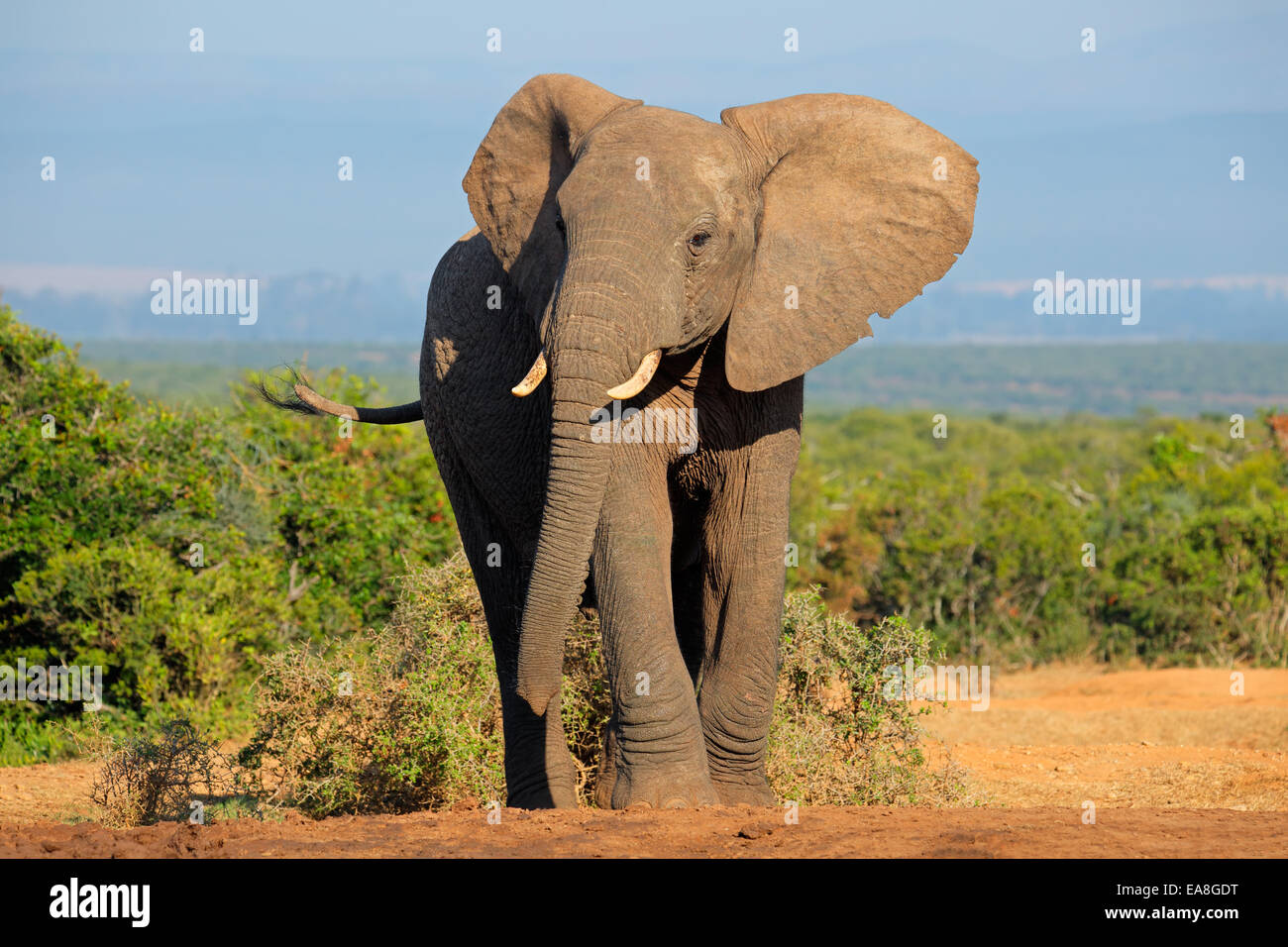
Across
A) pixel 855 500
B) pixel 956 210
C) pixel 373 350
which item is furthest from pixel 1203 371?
pixel 956 210

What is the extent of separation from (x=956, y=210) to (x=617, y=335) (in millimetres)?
1939

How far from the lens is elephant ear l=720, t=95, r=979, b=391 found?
21.3ft

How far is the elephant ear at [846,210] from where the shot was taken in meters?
6.48

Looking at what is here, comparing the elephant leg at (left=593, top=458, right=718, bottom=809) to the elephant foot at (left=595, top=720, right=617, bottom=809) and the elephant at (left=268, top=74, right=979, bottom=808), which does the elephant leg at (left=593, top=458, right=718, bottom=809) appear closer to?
the elephant at (left=268, top=74, right=979, bottom=808)

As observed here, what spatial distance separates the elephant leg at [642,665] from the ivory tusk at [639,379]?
506 mm

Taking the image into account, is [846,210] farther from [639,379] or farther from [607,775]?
[607,775]

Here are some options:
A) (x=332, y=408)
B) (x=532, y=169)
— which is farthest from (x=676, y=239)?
(x=332, y=408)

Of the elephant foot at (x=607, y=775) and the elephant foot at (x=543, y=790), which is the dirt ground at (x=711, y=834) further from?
the elephant foot at (x=543, y=790)

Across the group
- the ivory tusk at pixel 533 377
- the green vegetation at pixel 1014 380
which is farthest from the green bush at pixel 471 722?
the green vegetation at pixel 1014 380

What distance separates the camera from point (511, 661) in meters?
8.21

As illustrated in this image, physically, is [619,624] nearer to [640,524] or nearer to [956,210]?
[640,524]

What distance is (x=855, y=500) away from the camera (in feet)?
59.5

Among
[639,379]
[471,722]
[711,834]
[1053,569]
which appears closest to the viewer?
[711,834]

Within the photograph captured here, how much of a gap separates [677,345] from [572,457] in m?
0.63
